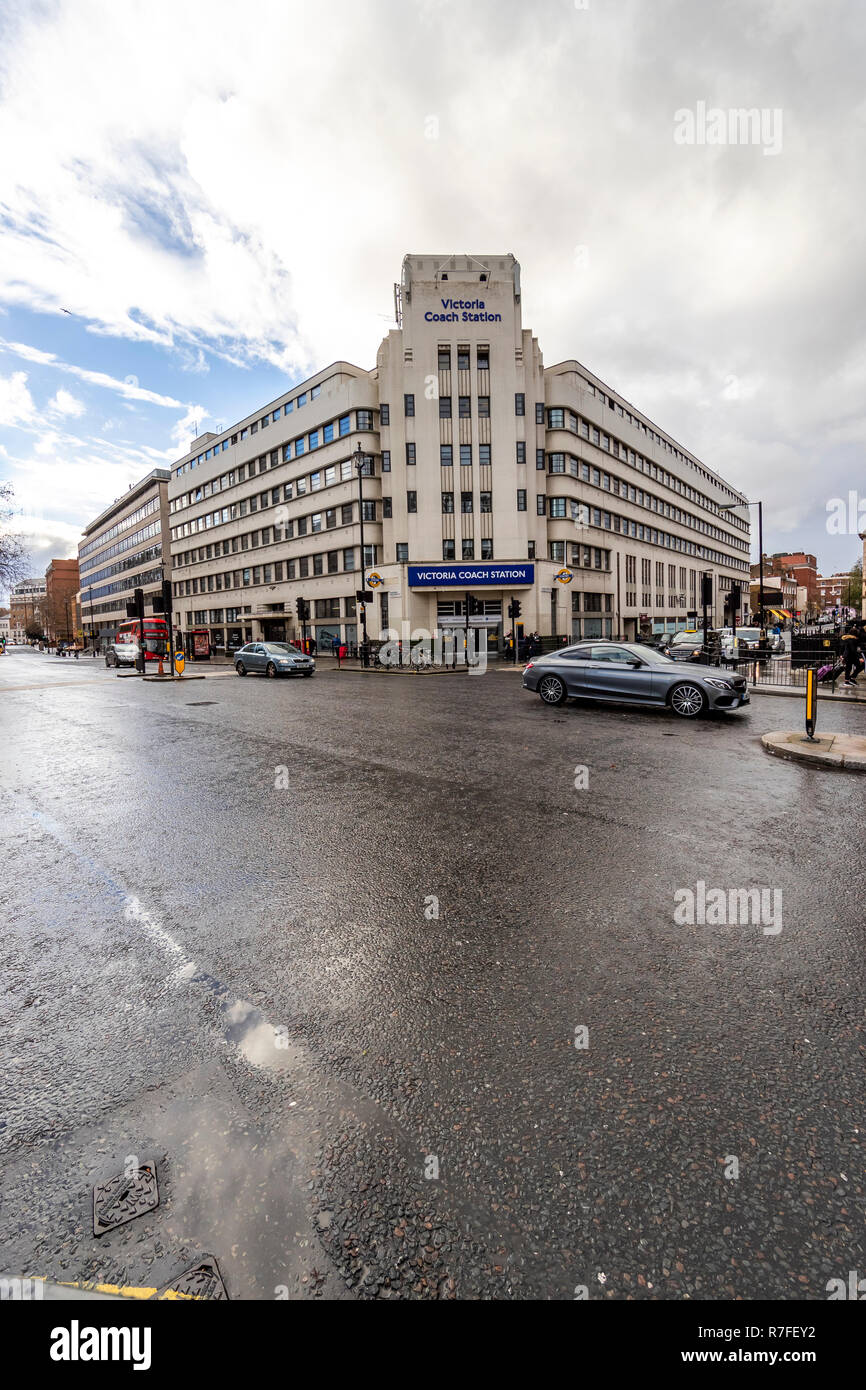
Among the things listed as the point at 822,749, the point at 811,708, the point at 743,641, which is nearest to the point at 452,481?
the point at 743,641

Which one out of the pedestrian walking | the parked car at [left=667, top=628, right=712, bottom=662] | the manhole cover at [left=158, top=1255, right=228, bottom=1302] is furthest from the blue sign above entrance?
the manhole cover at [left=158, top=1255, right=228, bottom=1302]

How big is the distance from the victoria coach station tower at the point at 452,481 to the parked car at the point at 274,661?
892 centimetres

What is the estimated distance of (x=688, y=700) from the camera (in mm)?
11812

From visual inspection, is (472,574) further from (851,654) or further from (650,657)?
(650,657)

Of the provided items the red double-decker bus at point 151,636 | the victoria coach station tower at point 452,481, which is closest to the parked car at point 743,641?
the victoria coach station tower at point 452,481

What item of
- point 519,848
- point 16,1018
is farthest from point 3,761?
point 519,848

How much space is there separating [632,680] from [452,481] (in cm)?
2786

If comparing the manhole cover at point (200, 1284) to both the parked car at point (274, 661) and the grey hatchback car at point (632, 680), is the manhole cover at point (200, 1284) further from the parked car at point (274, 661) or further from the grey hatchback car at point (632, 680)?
the parked car at point (274, 661)

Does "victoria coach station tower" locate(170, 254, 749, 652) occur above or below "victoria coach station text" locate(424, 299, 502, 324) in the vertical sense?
below

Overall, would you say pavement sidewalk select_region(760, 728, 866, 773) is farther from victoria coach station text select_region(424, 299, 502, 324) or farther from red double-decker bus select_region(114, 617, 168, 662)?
red double-decker bus select_region(114, 617, 168, 662)

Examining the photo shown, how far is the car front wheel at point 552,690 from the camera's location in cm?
1361

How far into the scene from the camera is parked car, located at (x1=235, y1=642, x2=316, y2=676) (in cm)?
2544

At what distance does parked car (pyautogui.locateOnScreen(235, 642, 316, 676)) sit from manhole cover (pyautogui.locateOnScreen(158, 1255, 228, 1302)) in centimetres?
2454
